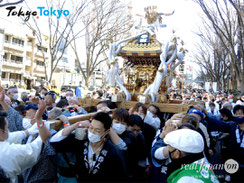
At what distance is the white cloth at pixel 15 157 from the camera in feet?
6.14

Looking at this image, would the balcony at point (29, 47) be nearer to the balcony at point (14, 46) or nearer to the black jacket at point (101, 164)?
the balcony at point (14, 46)

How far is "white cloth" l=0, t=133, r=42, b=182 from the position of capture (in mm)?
1870

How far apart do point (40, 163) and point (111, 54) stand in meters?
4.95

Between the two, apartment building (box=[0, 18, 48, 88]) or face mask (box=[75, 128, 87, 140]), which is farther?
apartment building (box=[0, 18, 48, 88])

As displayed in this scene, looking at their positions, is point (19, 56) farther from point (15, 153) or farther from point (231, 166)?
Answer: point (15, 153)

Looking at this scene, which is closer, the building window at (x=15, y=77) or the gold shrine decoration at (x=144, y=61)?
the gold shrine decoration at (x=144, y=61)

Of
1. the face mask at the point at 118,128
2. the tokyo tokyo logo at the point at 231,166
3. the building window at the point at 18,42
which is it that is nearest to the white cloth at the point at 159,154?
the face mask at the point at 118,128

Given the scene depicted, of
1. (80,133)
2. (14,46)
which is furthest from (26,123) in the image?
(14,46)

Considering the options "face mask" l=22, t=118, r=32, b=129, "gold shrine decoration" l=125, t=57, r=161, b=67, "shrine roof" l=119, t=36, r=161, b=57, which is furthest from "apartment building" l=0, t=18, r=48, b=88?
"face mask" l=22, t=118, r=32, b=129

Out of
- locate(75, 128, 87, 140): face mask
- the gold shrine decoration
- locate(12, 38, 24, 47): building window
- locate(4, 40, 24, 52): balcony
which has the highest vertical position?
locate(12, 38, 24, 47): building window

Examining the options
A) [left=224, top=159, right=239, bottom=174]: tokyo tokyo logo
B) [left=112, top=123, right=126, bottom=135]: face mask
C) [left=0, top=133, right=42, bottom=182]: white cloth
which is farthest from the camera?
[left=224, top=159, right=239, bottom=174]: tokyo tokyo logo

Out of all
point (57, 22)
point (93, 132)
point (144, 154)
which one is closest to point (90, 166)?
point (93, 132)

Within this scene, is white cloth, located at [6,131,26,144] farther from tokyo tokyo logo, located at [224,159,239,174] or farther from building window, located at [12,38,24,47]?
building window, located at [12,38,24,47]

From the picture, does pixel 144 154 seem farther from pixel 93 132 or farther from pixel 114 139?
pixel 93 132
